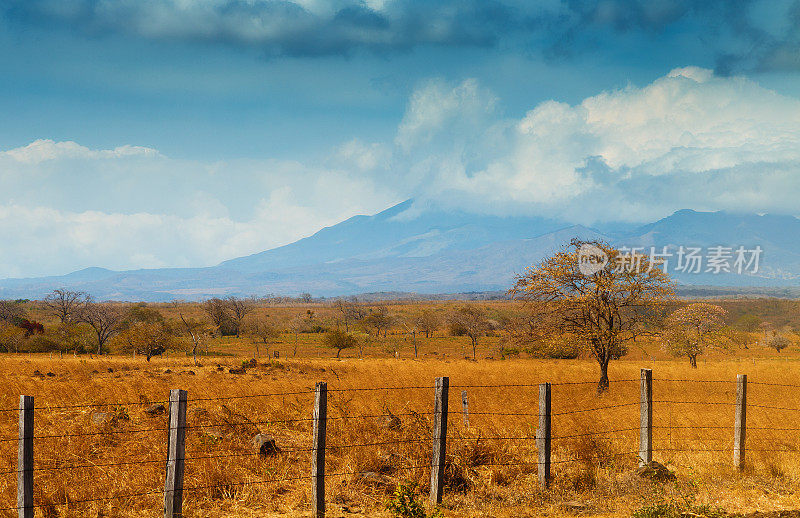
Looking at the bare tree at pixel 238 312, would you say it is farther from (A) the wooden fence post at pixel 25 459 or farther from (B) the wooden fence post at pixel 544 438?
(A) the wooden fence post at pixel 25 459

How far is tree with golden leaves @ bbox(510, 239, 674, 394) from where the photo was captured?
91.1 ft

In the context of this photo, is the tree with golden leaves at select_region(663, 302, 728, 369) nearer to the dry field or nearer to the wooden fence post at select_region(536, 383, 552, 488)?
the dry field

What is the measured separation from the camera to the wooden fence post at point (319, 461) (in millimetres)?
8898

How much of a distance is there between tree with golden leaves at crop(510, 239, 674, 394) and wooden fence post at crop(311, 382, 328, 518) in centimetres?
1975

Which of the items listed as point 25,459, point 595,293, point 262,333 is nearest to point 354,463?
point 25,459

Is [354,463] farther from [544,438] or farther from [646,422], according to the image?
[646,422]

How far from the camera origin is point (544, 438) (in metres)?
10.3

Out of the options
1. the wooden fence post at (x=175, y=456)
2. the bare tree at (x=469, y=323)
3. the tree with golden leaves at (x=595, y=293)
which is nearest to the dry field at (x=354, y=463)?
the wooden fence post at (x=175, y=456)

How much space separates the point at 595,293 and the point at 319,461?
21370mm

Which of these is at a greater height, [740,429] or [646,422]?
[646,422]

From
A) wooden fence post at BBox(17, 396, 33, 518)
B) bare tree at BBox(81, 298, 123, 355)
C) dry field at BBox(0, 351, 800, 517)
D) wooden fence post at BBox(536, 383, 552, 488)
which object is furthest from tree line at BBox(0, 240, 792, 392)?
wooden fence post at BBox(17, 396, 33, 518)

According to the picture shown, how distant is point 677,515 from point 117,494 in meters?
8.52

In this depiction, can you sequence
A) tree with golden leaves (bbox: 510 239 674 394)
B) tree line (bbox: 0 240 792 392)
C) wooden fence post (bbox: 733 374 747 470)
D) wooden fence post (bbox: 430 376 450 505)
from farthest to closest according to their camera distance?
1. tree line (bbox: 0 240 792 392)
2. tree with golden leaves (bbox: 510 239 674 394)
3. wooden fence post (bbox: 733 374 747 470)
4. wooden fence post (bbox: 430 376 450 505)

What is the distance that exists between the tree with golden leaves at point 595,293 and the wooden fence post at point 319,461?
19.8 metres
